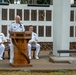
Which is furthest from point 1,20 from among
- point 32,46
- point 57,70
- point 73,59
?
point 57,70

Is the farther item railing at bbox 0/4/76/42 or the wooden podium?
railing at bbox 0/4/76/42

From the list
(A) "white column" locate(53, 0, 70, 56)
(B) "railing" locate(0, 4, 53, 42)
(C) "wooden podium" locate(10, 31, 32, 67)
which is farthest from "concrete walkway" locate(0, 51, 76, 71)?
(B) "railing" locate(0, 4, 53, 42)

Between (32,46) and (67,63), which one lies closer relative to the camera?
(67,63)

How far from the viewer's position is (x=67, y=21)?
18078 mm

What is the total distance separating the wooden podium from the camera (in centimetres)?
1501

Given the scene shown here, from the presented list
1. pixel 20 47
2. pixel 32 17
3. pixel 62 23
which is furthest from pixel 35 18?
pixel 20 47

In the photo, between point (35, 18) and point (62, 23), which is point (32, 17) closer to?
point (35, 18)

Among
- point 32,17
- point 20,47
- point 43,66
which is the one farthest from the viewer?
point 32,17

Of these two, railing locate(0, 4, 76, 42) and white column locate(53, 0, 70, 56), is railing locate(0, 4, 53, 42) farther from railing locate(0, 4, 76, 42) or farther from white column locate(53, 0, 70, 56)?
white column locate(53, 0, 70, 56)

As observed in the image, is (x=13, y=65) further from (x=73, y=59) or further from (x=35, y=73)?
(x=73, y=59)

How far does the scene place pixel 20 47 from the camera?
49.2 ft

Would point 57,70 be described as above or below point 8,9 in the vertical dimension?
below

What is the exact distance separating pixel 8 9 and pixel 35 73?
831 centimetres

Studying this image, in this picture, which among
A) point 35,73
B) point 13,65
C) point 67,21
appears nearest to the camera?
point 35,73
